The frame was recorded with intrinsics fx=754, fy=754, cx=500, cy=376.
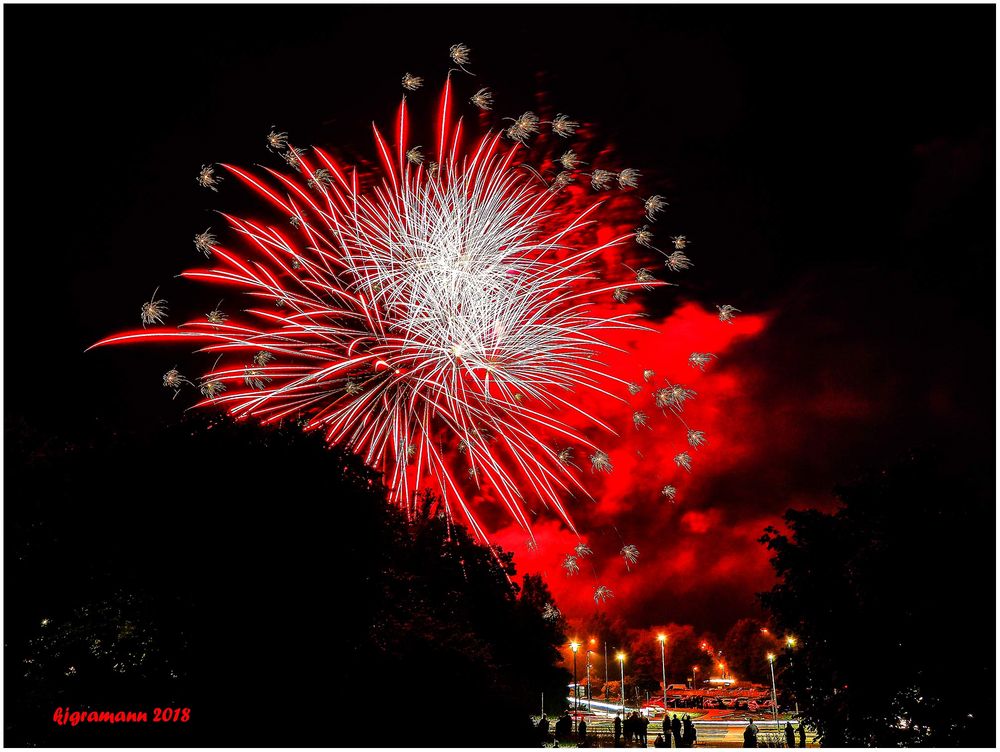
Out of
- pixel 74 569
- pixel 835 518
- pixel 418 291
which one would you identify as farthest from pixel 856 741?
pixel 74 569

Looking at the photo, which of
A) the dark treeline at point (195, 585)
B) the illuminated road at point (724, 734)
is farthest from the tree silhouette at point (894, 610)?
the illuminated road at point (724, 734)

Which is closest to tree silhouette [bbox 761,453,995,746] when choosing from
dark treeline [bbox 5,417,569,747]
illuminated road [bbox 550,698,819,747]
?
dark treeline [bbox 5,417,569,747]

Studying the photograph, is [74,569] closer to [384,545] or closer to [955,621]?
[384,545]

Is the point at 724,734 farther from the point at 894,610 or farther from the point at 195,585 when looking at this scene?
the point at 195,585

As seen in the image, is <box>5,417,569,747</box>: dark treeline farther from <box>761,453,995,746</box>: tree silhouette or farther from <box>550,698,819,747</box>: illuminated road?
<box>550,698,819,747</box>: illuminated road

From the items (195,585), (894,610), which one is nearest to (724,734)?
(894,610)

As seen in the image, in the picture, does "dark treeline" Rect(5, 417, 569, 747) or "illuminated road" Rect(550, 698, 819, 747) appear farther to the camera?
"illuminated road" Rect(550, 698, 819, 747)

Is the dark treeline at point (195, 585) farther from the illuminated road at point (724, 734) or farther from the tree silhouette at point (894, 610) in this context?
the illuminated road at point (724, 734)
